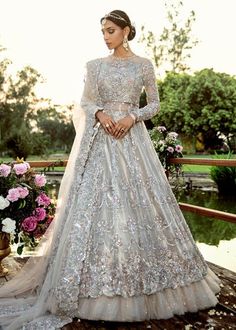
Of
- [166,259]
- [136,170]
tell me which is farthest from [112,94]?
[166,259]

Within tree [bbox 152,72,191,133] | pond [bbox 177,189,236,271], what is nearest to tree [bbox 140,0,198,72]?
tree [bbox 152,72,191,133]

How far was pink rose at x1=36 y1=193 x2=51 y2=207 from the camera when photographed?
372cm

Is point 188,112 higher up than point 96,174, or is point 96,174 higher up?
point 96,174

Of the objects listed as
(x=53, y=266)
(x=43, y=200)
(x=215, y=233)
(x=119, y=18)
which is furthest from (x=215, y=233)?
(x=119, y=18)

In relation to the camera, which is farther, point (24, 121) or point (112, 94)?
point (24, 121)

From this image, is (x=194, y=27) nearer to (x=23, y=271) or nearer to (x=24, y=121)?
(x=24, y=121)

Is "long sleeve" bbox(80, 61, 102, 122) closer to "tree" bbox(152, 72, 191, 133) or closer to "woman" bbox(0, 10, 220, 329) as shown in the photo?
"woman" bbox(0, 10, 220, 329)

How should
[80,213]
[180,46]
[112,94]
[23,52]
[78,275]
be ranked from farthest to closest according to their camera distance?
[180,46] → [23,52] → [112,94] → [80,213] → [78,275]

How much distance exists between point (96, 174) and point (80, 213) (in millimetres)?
309

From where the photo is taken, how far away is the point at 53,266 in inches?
119

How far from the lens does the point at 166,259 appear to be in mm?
2977

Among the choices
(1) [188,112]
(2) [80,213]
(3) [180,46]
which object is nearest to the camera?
(2) [80,213]

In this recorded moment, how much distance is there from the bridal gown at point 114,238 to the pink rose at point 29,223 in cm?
27

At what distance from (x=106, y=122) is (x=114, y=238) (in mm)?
835
